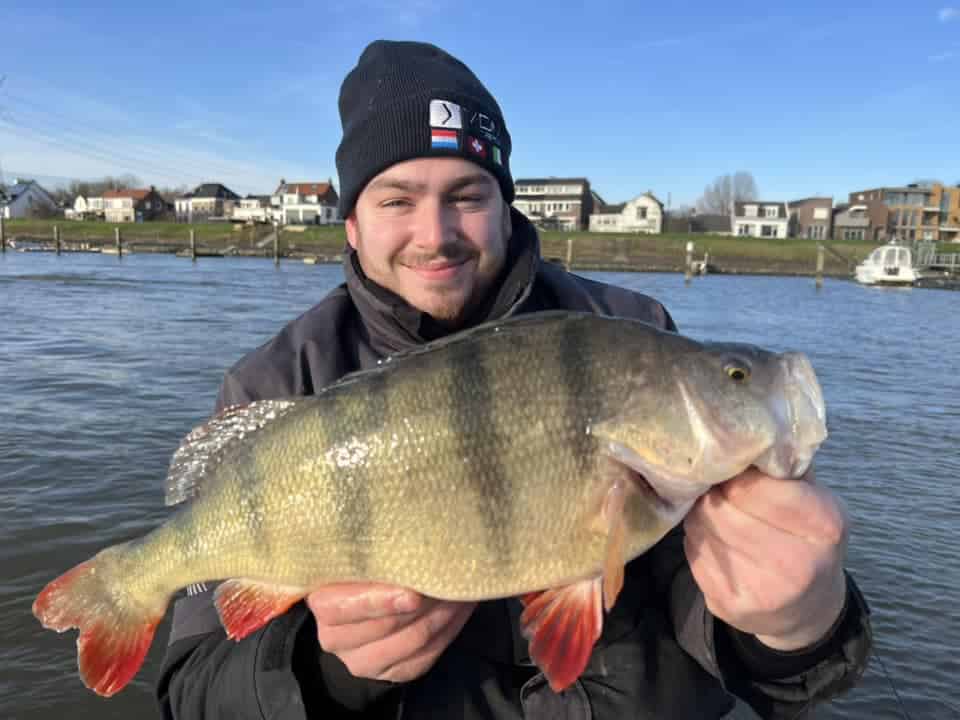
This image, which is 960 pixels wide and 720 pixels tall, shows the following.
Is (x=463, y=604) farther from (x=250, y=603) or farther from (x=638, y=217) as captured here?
(x=638, y=217)

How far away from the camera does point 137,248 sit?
57844 millimetres

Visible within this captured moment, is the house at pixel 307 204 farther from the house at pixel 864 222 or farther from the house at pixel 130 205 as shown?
the house at pixel 864 222

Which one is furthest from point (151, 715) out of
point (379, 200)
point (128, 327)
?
point (128, 327)

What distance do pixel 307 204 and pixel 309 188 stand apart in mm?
3111

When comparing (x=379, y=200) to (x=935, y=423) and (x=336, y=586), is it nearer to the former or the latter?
(x=336, y=586)

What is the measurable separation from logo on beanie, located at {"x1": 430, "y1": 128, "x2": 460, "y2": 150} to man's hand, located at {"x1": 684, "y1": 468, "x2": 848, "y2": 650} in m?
1.76

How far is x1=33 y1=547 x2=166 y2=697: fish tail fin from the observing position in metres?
2.08

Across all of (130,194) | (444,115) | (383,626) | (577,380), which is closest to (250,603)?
(383,626)

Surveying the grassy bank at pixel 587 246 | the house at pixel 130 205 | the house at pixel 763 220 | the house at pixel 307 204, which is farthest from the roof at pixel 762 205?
the house at pixel 130 205

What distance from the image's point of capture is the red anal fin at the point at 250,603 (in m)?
1.93

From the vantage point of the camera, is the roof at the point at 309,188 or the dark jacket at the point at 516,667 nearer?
the dark jacket at the point at 516,667

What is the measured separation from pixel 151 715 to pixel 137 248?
A: 203 ft

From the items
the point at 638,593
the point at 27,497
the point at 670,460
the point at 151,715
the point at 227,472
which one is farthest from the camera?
the point at 27,497

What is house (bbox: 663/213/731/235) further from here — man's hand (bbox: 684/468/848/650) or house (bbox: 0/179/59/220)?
man's hand (bbox: 684/468/848/650)
